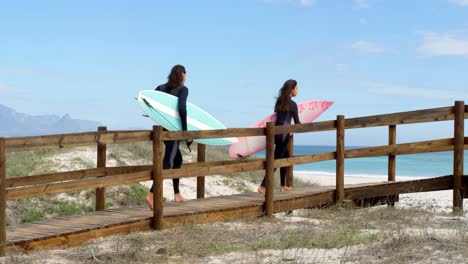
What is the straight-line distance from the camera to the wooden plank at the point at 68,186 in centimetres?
704

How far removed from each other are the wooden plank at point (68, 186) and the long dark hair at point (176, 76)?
5.23ft

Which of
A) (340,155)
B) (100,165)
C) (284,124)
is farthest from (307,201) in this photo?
(100,165)

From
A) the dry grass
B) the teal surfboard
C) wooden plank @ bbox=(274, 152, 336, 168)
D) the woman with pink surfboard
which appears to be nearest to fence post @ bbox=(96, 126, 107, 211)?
the teal surfboard

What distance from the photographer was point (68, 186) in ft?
24.4

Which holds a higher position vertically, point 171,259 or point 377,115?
point 377,115

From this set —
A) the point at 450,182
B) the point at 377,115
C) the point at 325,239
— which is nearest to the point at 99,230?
the point at 325,239

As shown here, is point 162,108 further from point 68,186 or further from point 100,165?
point 68,186

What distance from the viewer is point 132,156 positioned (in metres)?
17.5

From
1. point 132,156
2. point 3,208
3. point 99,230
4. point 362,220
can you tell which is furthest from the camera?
point 132,156

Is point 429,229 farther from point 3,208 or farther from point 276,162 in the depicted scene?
point 3,208

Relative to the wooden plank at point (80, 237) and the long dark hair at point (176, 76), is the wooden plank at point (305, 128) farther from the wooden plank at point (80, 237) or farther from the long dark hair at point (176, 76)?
the wooden plank at point (80, 237)

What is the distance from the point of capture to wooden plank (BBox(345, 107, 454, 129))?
1080 cm

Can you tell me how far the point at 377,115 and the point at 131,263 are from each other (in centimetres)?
614

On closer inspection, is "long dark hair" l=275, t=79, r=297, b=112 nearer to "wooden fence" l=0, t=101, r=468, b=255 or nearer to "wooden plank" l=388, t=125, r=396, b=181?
"wooden fence" l=0, t=101, r=468, b=255
